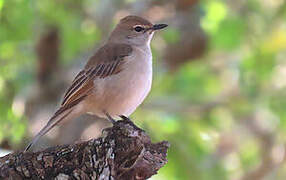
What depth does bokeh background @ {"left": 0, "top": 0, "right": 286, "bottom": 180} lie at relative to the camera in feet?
33.2

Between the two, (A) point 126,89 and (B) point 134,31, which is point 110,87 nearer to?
(A) point 126,89

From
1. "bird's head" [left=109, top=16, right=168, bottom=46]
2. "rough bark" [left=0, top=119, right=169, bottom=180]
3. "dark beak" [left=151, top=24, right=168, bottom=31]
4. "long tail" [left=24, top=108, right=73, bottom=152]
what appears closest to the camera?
"rough bark" [left=0, top=119, right=169, bottom=180]

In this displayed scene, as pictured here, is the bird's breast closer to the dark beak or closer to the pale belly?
the pale belly

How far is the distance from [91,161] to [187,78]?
724cm

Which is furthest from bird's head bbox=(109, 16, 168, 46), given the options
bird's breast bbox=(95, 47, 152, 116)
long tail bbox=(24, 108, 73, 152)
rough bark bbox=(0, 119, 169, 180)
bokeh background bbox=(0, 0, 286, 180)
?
rough bark bbox=(0, 119, 169, 180)

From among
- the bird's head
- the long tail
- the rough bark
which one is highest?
the bird's head

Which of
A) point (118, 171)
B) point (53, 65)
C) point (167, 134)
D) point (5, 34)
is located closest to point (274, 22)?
point (167, 134)

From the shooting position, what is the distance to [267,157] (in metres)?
10.7

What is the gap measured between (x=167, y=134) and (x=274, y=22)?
3.09 m

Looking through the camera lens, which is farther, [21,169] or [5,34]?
[5,34]

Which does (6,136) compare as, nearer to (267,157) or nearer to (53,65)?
(53,65)

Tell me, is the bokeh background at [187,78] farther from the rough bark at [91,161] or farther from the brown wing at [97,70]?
the rough bark at [91,161]

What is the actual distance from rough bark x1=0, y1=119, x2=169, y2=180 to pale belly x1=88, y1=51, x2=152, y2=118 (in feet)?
5.62

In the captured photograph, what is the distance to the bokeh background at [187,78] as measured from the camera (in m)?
10.1
